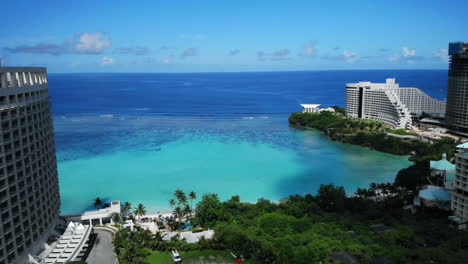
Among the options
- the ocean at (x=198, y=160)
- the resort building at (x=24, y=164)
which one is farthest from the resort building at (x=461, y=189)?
the resort building at (x=24, y=164)

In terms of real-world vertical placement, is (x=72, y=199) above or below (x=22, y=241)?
below

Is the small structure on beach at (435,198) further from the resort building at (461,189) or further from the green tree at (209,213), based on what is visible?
the green tree at (209,213)

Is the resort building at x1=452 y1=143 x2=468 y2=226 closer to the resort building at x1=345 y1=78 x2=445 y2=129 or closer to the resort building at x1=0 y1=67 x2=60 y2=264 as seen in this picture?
the resort building at x1=0 y1=67 x2=60 y2=264

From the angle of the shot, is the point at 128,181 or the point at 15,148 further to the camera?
the point at 128,181

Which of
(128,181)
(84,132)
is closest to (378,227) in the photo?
(128,181)

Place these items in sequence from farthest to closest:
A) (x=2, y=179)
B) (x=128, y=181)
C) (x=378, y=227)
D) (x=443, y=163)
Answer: (x=128, y=181) → (x=443, y=163) → (x=378, y=227) → (x=2, y=179)

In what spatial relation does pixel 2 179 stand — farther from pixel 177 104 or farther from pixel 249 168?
pixel 177 104
